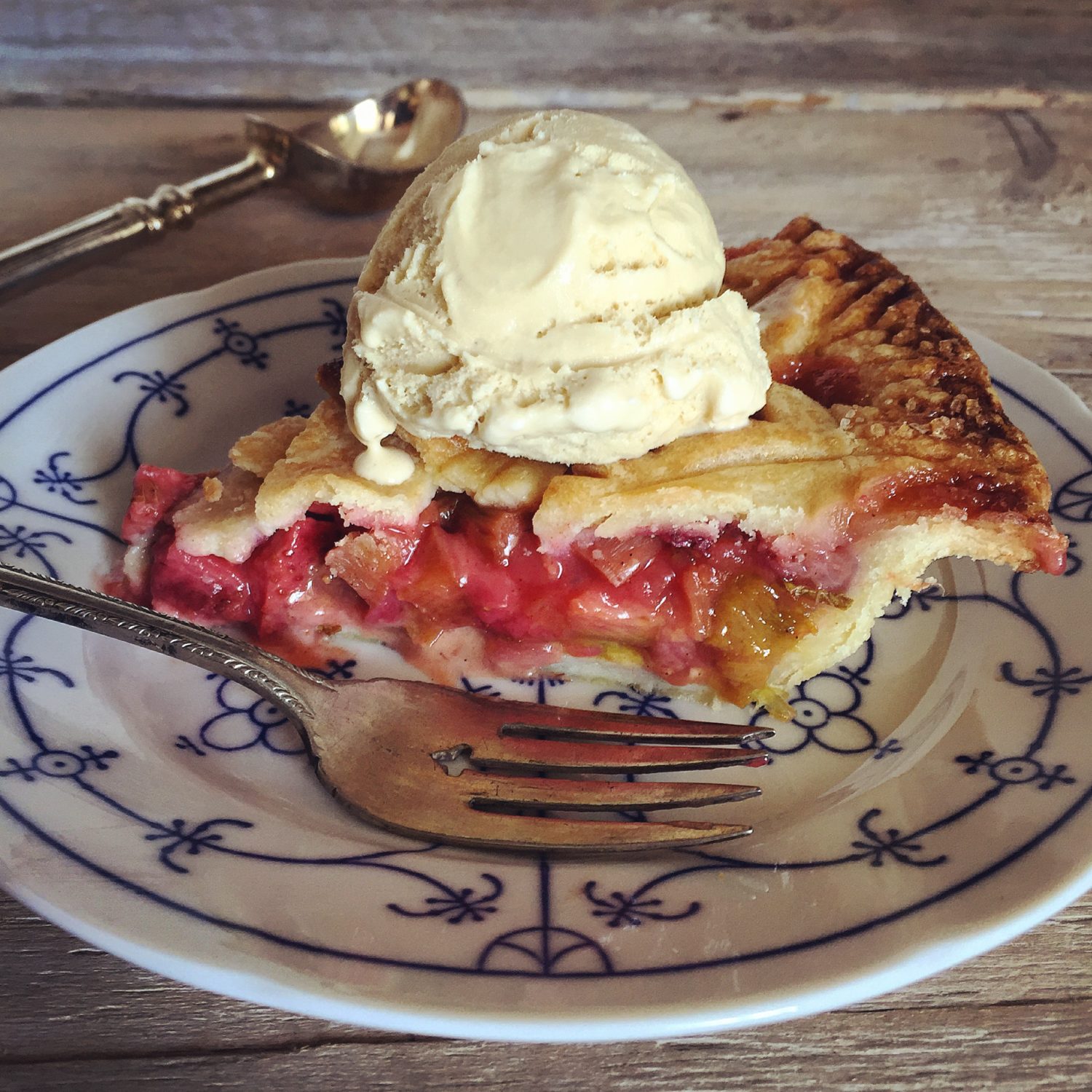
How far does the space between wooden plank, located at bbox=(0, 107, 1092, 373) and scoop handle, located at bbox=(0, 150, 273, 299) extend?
0.56 feet

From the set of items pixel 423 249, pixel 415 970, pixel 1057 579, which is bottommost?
pixel 415 970

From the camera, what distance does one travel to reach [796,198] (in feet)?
11.1

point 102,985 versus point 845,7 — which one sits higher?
point 845,7

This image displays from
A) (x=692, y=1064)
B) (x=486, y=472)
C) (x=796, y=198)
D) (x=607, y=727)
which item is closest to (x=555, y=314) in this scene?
(x=486, y=472)

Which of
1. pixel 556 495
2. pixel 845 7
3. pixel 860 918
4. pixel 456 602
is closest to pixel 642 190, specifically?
pixel 556 495

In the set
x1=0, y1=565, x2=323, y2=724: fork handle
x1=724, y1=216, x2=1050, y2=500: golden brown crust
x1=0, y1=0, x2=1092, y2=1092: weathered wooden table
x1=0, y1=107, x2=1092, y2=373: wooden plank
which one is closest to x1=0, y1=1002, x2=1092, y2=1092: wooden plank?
x1=0, y1=0, x2=1092, y2=1092: weathered wooden table

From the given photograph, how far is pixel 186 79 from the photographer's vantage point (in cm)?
396

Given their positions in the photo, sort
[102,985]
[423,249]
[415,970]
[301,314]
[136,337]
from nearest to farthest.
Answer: [415,970] < [102,985] < [423,249] < [136,337] < [301,314]

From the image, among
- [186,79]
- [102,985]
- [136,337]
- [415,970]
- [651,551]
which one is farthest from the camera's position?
[186,79]

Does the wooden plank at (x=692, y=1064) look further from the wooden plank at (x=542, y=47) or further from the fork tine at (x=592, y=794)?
the wooden plank at (x=542, y=47)

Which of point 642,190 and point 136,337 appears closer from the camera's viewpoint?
point 642,190

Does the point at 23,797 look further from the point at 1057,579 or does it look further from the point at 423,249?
the point at 1057,579

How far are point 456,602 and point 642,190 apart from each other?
792 millimetres

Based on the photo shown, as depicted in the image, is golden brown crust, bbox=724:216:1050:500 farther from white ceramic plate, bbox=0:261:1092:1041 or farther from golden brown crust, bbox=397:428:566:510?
golden brown crust, bbox=397:428:566:510
